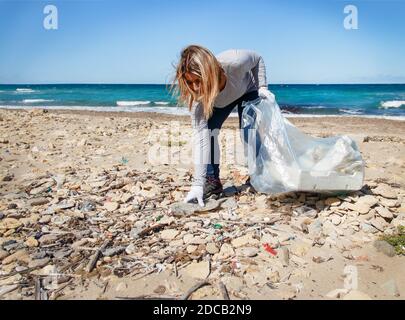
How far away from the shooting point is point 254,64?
2850 mm

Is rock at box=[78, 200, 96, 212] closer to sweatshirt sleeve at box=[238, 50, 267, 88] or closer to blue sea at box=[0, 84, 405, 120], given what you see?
sweatshirt sleeve at box=[238, 50, 267, 88]

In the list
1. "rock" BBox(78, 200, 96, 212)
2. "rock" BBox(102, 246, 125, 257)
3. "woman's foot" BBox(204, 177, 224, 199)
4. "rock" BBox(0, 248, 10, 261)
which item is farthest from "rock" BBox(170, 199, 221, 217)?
"rock" BBox(0, 248, 10, 261)

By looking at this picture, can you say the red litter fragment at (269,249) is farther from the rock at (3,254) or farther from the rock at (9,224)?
the rock at (9,224)

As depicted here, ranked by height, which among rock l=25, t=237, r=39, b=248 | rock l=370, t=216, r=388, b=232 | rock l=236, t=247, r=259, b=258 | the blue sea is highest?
the blue sea

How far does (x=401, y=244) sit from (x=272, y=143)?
3.98ft

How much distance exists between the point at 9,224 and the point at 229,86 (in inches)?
83.9

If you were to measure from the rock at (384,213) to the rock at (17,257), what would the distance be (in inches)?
105

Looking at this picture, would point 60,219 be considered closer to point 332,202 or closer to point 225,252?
point 225,252

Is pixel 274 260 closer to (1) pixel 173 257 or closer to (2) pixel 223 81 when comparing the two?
(1) pixel 173 257

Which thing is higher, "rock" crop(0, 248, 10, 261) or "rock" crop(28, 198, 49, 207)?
Result: "rock" crop(28, 198, 49, 207)

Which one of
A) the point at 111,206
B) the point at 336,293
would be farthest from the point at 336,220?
the point at 111,206

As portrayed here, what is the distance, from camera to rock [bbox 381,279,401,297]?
1828 mm

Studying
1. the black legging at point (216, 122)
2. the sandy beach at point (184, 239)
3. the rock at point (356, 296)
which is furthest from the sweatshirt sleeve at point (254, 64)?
the rock at point (356, 296)
